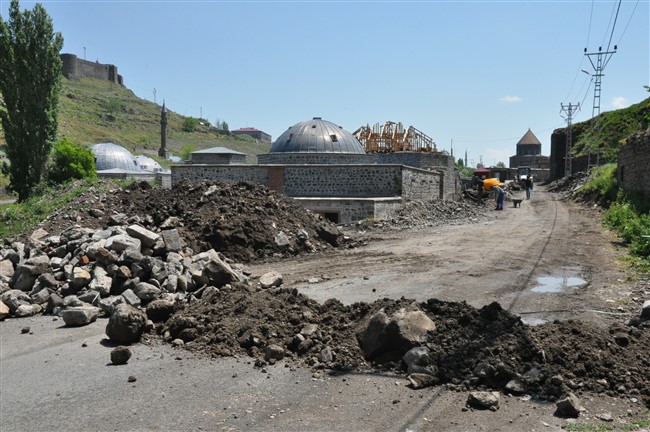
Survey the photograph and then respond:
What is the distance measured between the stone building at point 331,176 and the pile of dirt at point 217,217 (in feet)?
19.3

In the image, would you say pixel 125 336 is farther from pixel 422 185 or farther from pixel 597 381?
pixel 422 185

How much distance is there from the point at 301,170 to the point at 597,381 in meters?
21.6

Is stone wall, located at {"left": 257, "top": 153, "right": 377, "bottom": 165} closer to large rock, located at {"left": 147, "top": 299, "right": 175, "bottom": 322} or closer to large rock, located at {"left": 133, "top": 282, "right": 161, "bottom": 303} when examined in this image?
large rock, located at {"left": 133, "top": 282, "right": 161, "bottom": 303}

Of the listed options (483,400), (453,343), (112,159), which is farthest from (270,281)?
(112,159)

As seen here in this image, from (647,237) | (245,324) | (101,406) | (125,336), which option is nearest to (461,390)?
(245,324)

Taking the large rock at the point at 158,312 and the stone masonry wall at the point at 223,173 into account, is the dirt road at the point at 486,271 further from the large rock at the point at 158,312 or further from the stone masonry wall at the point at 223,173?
the stone masonry wall at the point at 223,173

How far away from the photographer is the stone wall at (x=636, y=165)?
2038cm

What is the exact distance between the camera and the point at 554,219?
2370cm

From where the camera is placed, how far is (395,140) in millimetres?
39219

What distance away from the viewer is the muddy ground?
18.6ft

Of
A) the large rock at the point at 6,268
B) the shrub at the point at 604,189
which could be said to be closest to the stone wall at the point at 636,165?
the shrub at the point at 604,189

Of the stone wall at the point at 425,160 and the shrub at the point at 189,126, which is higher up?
the shrub at the point at 189,126

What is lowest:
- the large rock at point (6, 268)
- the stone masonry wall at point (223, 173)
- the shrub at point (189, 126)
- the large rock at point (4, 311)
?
the large rock at point (4, 311)

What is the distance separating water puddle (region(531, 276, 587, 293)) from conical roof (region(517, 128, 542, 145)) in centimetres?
10617
